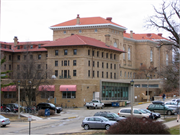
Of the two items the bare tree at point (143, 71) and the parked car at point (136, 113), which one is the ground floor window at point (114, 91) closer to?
the parked car at point (136, 113)

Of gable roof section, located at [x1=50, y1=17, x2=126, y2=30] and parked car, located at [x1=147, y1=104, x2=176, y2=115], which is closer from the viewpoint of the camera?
parked car, located at [x1=147, y1=104, x2=176, y2=115]

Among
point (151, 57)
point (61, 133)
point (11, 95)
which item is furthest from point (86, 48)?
point (151, 57)

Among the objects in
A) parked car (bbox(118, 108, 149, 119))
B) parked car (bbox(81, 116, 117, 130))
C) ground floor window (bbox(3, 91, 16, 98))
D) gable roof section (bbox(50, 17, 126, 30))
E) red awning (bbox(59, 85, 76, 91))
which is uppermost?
gable roof section (bbox(50, 17, 126, 30))

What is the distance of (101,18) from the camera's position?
352 ft

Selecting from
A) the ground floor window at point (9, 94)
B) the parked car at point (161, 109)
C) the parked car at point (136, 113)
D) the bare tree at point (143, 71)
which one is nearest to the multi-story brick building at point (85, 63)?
the ground floor window at point (9, 94)

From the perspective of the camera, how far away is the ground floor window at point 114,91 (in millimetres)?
73219

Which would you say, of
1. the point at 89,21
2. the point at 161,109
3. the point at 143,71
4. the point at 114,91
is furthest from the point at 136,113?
the point at 143,71

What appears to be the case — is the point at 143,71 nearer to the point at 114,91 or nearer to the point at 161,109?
the point at 114,91

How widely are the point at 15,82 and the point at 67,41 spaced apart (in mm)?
25648

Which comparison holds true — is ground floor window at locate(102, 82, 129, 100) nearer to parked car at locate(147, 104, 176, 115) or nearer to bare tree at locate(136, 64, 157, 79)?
parked car at locate(147, 104, 176, 115)

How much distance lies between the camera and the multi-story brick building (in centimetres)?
7025

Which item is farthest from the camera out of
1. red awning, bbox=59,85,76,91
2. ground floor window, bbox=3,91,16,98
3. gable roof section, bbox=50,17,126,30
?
gable roof section, bbox=50,17,126,30

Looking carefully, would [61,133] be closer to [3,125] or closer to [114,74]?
[3,125]

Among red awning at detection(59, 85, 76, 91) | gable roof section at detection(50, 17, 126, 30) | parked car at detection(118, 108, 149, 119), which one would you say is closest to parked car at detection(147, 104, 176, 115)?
parked car at detection(118, 108, 149, 119)
